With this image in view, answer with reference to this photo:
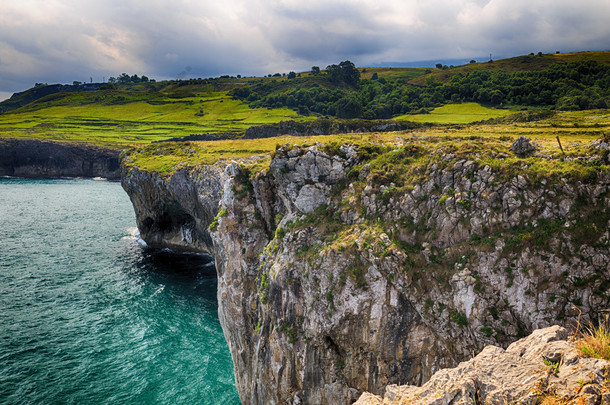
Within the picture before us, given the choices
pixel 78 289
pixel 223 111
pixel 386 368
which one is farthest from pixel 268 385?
pixel 223 111

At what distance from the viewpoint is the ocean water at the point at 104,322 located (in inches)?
1216

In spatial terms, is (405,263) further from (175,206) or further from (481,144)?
(175,206)

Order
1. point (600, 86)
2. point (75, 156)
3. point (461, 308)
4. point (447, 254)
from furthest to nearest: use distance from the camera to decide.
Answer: point (75, 156)
point (600, 86)
point (447, 254)
point (461, 308)

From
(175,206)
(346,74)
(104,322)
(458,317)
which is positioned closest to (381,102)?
(346,74)

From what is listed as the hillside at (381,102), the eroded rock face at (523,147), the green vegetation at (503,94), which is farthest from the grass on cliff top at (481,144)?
the green vegetation at (503,94)

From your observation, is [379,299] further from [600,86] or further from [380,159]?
[600,86]

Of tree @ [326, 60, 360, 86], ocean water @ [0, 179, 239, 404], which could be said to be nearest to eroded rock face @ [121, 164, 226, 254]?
ocean water @ [0, 179, 239, 404]

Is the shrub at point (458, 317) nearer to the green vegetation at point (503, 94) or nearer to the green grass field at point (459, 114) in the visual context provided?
the green grass field at point (459, 114)

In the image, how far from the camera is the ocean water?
30875 mm

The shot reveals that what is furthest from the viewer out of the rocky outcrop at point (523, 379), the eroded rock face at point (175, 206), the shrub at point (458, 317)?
the eroded rock face at point (175, 206)

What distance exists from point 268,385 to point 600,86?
103468 mm

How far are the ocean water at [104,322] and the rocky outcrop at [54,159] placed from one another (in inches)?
2935

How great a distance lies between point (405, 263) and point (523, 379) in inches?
352

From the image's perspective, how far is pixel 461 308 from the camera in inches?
674
